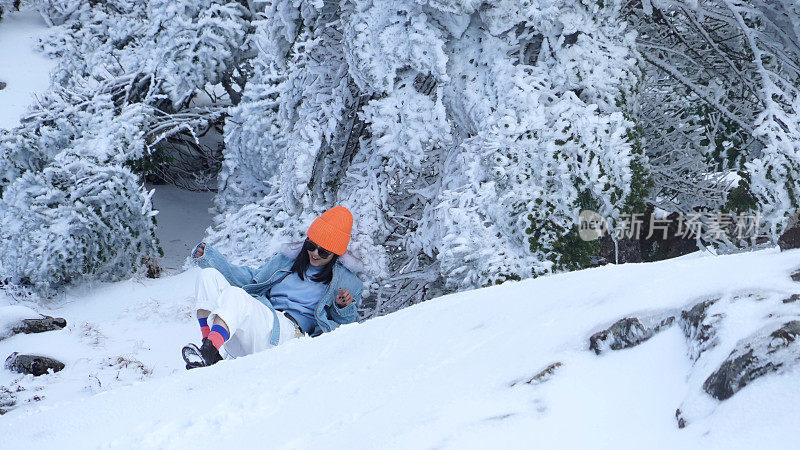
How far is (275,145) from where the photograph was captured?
8281 mm

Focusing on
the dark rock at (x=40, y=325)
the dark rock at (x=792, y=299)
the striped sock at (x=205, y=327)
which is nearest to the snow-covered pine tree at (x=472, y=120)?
the striped sock at (x=205, y=327)

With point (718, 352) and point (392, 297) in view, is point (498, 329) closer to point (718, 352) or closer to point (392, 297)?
point (718, 352)

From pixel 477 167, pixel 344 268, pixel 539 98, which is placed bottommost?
pixel 344 268

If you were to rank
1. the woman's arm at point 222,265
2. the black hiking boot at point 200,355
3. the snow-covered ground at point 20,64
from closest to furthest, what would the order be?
1. the black hiking boot at point 200,355
2. the woman's arm at point 222,265
3. the snow-covered ground at point 20,64

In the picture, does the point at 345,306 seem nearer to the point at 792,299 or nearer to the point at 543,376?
the point at 543,376

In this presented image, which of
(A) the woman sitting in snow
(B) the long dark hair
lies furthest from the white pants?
(B) the long dark hair

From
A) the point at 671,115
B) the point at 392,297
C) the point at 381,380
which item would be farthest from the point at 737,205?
the point at 381,380

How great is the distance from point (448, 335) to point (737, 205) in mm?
3624

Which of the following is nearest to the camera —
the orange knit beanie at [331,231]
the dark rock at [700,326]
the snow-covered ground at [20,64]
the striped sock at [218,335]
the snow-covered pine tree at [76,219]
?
the dark rock at [700,326]

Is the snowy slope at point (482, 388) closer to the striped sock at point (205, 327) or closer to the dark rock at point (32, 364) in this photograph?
the striped sock at point (205, 327)

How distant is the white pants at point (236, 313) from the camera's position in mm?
3965

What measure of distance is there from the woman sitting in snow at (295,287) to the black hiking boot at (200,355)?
343 millimetres

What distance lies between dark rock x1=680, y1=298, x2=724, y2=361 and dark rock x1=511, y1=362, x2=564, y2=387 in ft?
1.11

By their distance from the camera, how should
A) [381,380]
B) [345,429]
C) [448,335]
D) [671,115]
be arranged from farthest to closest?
[671,115], [448,335], [381,380], [345,429]
